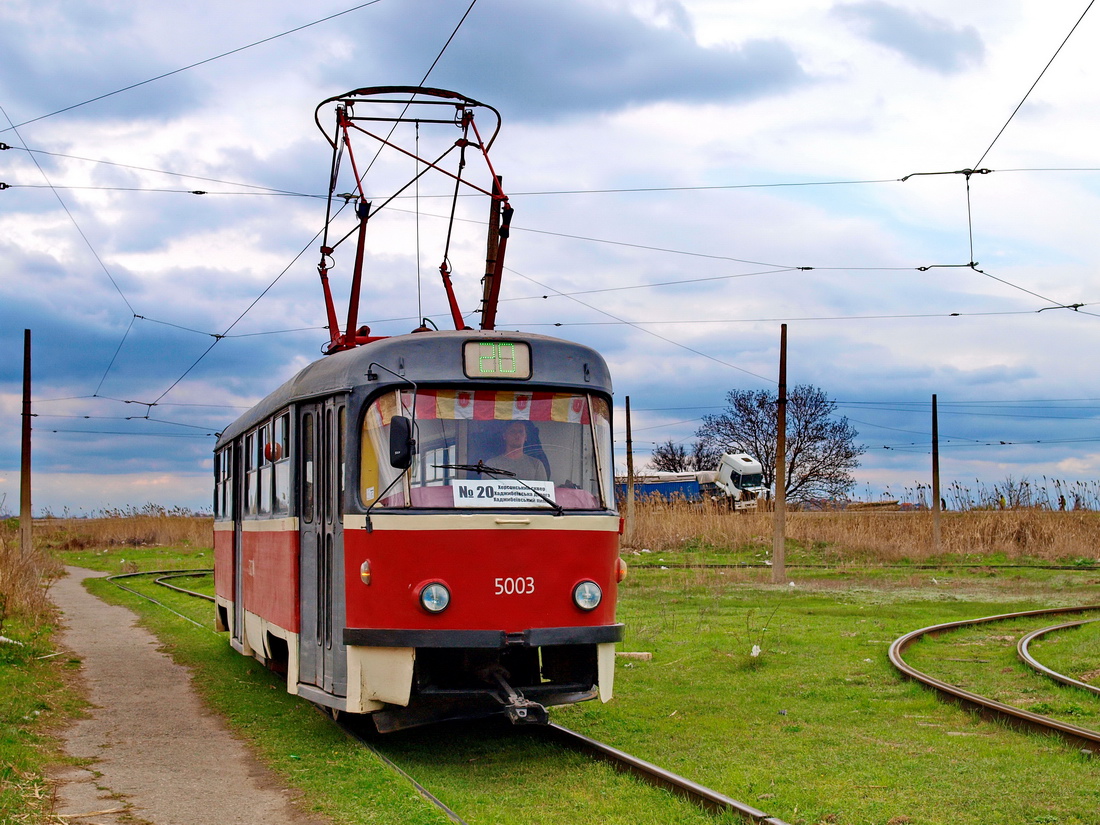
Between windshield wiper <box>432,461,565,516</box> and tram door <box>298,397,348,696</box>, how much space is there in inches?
38.3

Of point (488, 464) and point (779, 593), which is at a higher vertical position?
point (488, 464)

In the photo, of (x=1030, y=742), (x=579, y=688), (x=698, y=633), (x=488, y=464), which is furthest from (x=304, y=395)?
(x=698, y=633)

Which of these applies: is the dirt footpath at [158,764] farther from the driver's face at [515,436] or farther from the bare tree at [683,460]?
the bare tree at [683,460]

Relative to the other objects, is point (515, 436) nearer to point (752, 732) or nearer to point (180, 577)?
point (752, 732)

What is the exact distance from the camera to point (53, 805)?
7371 mm

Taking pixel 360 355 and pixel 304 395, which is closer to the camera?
pixel 360 355

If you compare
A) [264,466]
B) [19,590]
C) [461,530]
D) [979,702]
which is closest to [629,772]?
[461,530]

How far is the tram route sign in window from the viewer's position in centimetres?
828

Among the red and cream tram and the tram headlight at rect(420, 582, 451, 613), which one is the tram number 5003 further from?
the tram headlight at rect(420, 582, 451, 613)

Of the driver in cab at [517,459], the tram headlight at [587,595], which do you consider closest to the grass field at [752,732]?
the tram headlight at [587,595]

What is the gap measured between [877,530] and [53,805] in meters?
30.8

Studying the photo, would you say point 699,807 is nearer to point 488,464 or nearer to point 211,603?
point 488,464

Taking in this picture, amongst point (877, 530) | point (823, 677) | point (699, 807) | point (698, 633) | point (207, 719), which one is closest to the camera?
point (699, 807)

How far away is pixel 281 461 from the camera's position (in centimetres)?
1029
